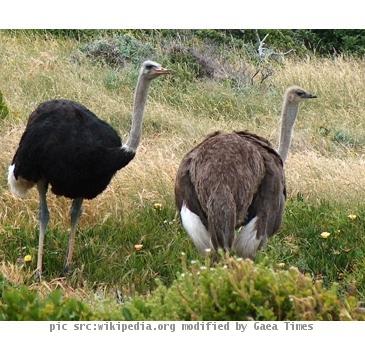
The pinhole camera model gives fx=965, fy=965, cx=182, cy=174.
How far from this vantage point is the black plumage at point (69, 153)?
6207mm

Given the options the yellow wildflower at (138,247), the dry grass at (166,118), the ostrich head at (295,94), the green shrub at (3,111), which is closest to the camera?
the yellow wildflower at (138,247)

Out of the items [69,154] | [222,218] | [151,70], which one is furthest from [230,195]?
[151,70]

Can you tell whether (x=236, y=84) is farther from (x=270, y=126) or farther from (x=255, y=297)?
(x=255, y=297)

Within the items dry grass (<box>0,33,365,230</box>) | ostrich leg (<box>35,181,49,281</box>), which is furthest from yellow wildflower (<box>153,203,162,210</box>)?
ostrich leg (<box>35,181,49,281</box>)

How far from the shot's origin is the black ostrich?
245 inches

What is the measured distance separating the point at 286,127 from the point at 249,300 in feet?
9.38

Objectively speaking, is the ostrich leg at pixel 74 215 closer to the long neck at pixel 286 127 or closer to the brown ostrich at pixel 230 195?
the brown ostrich at pixel 230 195

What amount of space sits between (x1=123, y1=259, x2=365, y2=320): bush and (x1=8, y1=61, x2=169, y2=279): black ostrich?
2175 millimetres

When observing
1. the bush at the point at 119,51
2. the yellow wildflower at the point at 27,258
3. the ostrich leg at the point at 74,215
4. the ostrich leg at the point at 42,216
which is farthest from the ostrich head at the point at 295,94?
the bush at the point at 119,51

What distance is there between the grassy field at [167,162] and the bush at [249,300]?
0.27 meters

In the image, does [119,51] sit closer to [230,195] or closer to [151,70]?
[151,70]

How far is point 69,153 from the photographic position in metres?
6.20

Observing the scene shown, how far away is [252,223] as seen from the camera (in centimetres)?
534

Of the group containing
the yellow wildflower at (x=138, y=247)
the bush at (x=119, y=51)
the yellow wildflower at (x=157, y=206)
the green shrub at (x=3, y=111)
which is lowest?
the yellow wildflower at (x=138, y=247)
